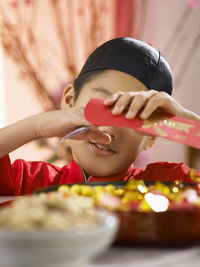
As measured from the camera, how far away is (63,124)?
3.15ft

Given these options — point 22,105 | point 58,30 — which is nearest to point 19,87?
point 22,105

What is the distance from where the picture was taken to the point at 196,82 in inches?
123

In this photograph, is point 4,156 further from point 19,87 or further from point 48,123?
point 19,87

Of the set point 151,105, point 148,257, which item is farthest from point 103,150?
point 148,257

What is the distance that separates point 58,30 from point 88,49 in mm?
252

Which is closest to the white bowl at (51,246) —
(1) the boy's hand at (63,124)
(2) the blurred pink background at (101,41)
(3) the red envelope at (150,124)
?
(3) the red envelope at (150,124)

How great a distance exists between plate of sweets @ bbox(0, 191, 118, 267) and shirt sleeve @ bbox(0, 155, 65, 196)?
678 mm

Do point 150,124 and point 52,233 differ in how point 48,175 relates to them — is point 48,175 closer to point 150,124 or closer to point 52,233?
point 150,124

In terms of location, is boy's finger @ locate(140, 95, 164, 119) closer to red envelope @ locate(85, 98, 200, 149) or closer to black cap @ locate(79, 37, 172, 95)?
red envelope @ locate(85, 98, 200, 149)

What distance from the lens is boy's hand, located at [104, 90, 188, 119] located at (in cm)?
73

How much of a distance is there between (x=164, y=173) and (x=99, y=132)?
10.7 inches

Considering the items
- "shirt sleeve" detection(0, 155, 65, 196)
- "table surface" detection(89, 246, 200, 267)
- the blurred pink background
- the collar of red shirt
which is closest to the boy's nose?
the collar of red shirt

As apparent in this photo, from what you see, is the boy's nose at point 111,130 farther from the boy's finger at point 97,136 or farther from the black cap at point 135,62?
the black cap at point 135,62

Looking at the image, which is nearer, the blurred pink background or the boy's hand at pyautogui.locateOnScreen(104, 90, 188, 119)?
the boy's hand at pyautogui.locateOnScreen(104, 90, 188, 119)
